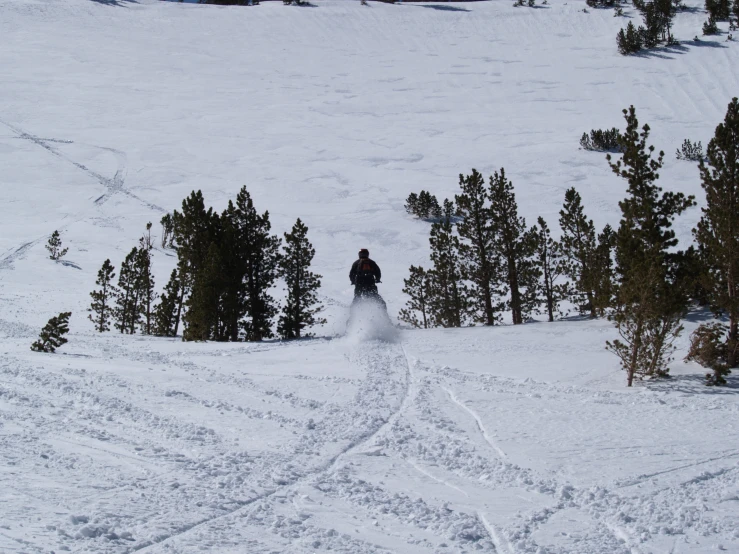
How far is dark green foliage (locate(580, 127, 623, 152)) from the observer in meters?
44.4

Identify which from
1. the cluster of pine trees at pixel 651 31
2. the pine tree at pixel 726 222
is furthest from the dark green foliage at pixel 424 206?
the cluster of pine trees at pixel 651 31

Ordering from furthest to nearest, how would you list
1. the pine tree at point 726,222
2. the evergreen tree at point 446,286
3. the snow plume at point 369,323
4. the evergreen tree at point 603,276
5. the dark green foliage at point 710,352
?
the evergreen tree at point 446,286, the snow plume at point 369,323, the evergreen tree at point 603,276, the pine tree at point 726,222, the dark green foliage at point 710,352

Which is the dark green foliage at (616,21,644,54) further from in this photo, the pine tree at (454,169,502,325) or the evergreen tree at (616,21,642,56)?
the pine tree at (454,169,502,325)

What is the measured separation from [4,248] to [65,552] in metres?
38.8

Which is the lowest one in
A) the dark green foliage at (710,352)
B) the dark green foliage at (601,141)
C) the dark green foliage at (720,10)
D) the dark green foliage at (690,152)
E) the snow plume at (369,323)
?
the dark green foliage at (710,352)

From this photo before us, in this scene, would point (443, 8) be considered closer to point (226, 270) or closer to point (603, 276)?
point (226, 270)

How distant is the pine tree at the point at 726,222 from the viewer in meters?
11.9

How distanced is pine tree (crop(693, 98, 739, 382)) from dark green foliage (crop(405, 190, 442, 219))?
24.6m

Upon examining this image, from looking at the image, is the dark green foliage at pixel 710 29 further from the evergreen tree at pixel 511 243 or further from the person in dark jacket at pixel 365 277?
the person in dark jacket at pixel 365 277

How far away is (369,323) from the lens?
16234 mm

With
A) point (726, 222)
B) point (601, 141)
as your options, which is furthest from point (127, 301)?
point (601, 141)

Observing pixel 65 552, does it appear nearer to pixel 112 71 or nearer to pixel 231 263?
pixel 231 263

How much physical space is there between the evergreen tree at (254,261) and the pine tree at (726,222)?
43.5 feet

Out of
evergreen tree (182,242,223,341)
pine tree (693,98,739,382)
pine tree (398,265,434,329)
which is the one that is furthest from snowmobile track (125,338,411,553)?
pine tree (398,265,434,329)
